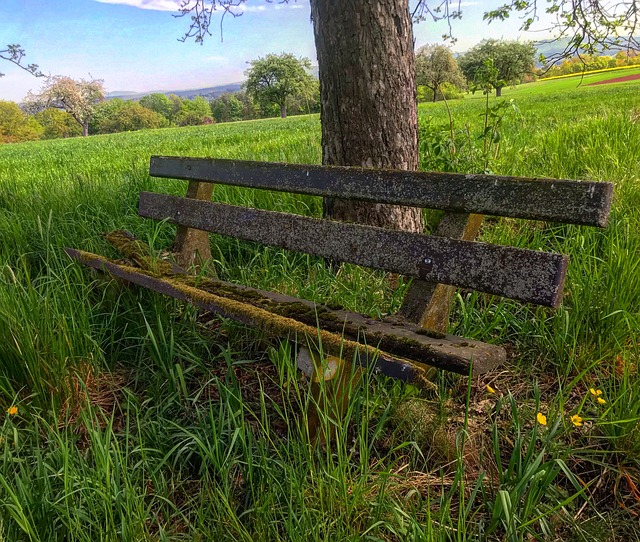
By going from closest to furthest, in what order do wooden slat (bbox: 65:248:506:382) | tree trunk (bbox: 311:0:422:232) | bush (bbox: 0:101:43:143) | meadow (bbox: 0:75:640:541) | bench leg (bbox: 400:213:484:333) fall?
meadow (bbox: 0:75:640:541), wooden slat (bbox: 65:248:506:382), bench leg (bbox: 400:213:484:333), tree trunk (bbox: 311:0:422:232), bush (bbox: 0:101:43:143)

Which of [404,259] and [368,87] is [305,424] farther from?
[368,87]

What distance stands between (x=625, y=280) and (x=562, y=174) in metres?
2.25

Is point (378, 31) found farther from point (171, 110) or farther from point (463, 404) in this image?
point (171, 110)

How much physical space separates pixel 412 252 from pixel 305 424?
83cm

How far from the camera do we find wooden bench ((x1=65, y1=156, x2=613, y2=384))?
65.8 inches

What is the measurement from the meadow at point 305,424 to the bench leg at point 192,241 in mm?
290

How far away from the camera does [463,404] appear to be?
7.19ft

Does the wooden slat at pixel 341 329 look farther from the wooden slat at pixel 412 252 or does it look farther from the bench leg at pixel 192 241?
the bench leg at pixel 192 241

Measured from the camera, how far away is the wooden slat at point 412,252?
169cm

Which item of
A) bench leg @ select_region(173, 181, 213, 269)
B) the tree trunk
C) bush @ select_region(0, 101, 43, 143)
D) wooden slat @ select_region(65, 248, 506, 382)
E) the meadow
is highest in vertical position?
bush @ select_region(0, 101, 43, 143)

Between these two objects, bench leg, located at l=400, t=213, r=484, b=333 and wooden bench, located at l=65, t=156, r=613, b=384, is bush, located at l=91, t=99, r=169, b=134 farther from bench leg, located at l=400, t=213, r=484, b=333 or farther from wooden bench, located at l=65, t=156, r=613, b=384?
bench leg, located at l=400, t=213, r=484, b=333

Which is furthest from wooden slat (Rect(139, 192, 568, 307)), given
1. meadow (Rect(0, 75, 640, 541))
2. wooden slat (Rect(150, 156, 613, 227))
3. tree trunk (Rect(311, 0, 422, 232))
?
tree trunk (Rect(311, 0, 422, 232))

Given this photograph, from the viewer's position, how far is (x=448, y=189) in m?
1.99

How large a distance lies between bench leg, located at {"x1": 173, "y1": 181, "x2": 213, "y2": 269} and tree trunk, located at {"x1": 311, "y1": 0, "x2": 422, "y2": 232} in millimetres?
942
